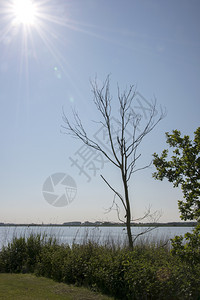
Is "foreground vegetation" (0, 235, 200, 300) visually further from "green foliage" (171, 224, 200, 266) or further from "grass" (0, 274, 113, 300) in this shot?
"grass" (0, 274, 113, 300)

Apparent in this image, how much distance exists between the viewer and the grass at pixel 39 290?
17.3 feet

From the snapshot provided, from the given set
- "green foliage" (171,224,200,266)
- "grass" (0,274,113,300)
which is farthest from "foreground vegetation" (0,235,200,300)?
"grass" (0,274,113,300)

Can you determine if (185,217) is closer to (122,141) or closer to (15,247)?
(122,141)

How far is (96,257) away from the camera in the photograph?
21.9 ft

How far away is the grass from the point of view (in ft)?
17.3

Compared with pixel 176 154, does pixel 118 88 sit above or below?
above

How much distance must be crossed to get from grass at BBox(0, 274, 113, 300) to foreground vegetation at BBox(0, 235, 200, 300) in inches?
11.6

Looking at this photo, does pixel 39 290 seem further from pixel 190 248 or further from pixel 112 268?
pixel 190 248

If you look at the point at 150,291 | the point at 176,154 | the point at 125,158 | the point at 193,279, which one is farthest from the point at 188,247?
the point at 125,158

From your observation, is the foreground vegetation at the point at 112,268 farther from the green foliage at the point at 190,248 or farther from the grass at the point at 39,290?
the grass at the point at 39,290

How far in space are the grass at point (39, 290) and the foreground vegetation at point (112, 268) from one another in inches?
11.6

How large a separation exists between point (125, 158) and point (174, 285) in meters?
3.48

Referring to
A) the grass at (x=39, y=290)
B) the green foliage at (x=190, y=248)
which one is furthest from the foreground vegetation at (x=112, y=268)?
the grass at (x=39, y=290)

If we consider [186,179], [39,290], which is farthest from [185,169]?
[39,290]
